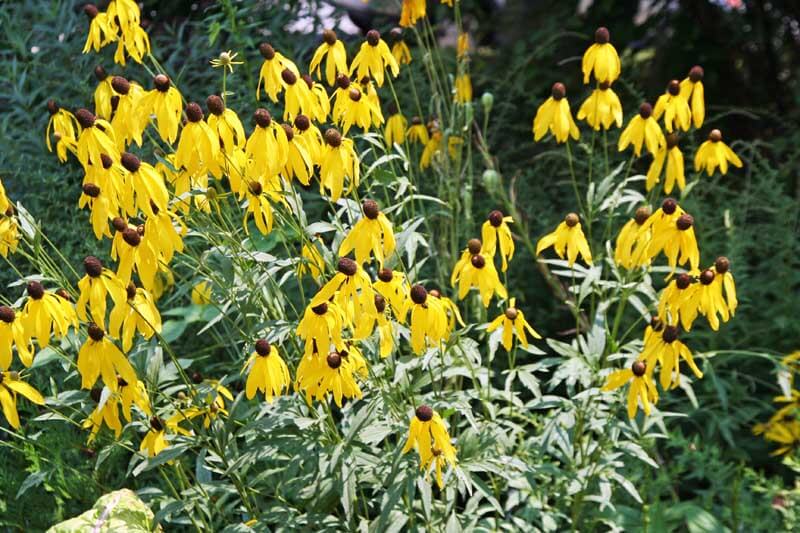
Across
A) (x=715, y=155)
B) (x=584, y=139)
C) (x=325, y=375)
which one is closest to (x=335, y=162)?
(x=325, y=375)

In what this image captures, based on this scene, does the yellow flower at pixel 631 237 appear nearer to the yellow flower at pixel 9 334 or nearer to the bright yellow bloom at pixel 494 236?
the bright yellow bloom at pixel 494 236

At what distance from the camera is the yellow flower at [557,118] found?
220 centimetres

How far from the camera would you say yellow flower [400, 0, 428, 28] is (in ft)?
7.87

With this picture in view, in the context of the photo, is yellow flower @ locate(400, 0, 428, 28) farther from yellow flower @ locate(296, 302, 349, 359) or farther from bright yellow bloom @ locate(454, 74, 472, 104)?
yellow flower @ locate(296, 302, 349, 359)

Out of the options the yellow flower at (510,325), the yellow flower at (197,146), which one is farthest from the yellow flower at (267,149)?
the yellow flower at (510,325)

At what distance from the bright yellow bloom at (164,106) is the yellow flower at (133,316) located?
0.94ft

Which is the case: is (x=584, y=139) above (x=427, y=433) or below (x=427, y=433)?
below

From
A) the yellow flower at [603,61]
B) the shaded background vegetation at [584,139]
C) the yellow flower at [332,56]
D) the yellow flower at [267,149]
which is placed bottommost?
the shaded background vegetation at [584,139]

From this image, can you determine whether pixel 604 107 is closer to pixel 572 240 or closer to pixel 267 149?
pixel 572 240

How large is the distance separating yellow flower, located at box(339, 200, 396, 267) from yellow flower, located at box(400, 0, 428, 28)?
2.74 feet

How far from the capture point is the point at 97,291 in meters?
1.73

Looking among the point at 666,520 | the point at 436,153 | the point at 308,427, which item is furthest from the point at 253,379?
the point at 666,520

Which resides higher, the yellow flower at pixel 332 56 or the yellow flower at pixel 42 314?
the yellow flower at pixel 332 56

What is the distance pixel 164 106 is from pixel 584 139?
7.10 ft
